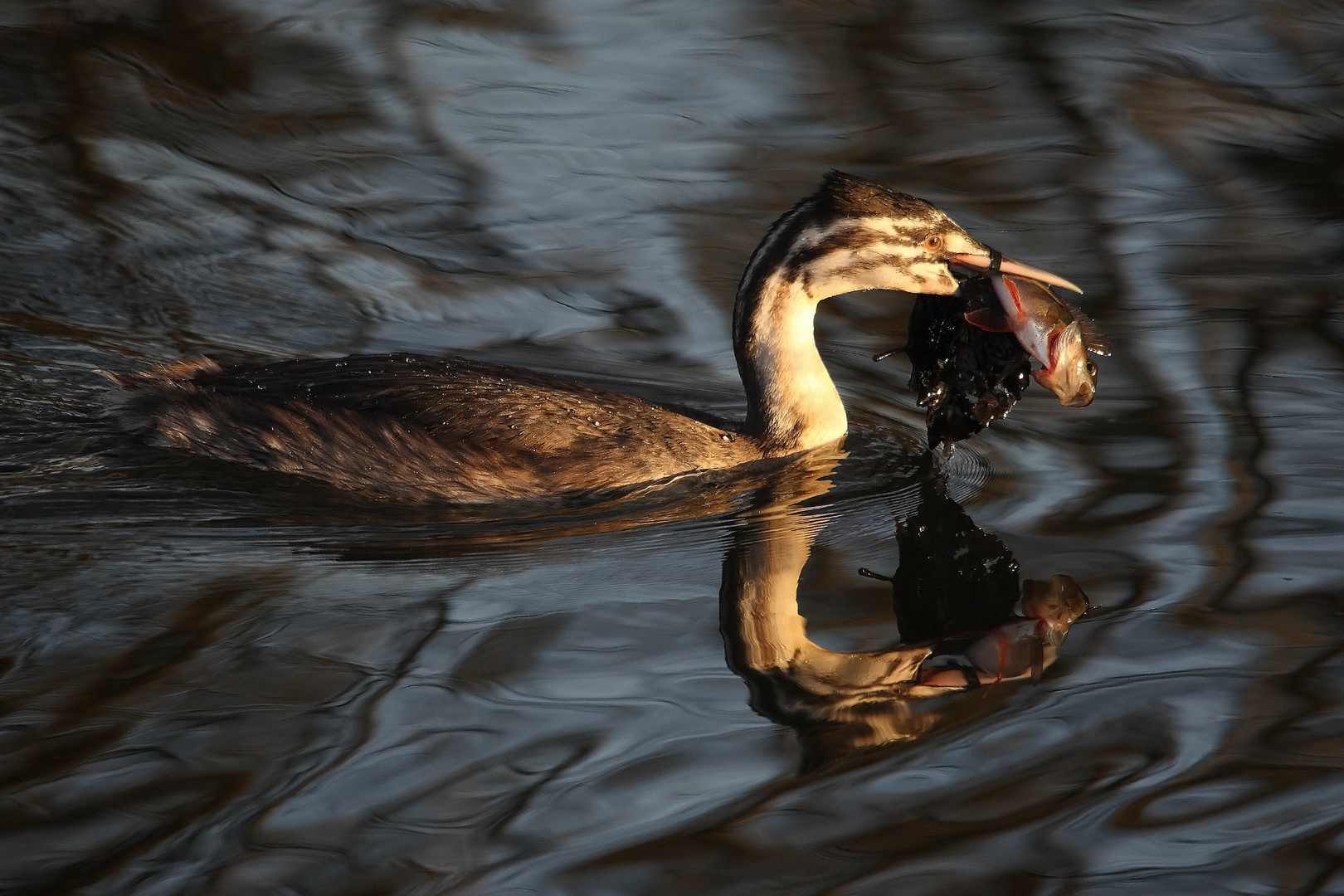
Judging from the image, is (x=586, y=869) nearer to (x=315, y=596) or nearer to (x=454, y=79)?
(x=315, y=596)

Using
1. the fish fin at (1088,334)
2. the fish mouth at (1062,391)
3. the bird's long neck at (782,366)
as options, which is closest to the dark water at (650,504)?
the bird's long neck at (782,366)

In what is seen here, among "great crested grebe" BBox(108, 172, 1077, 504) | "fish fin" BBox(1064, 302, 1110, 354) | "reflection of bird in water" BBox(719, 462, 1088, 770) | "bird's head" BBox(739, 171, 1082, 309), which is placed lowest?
"reflection of bird in water" BBox(719, 462, 1088, 770)

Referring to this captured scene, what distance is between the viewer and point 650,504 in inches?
269

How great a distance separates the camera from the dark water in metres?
4.34

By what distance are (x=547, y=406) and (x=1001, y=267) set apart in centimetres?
202

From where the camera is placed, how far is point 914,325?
704 centimetres

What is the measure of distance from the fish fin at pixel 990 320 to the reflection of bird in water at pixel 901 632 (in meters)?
0.83

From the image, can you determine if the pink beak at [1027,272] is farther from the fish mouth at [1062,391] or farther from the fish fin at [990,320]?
the fish mouth at [1062,391]

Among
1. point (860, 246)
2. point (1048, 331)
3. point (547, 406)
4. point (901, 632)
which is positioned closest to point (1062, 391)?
point (1048, 331)

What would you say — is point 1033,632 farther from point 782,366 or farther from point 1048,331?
point 782,366

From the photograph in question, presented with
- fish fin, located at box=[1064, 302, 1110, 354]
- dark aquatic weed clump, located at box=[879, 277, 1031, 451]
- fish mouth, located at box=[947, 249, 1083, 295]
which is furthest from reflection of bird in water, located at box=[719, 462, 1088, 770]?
fish mouth, located at box=[947, 249, 1083, 295]

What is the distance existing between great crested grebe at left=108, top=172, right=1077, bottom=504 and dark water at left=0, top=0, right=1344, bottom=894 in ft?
0.70

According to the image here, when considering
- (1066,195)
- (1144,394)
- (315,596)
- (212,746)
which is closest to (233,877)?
(212,746)

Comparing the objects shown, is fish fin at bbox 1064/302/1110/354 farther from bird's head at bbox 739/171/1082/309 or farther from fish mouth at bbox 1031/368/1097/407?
bird's head at bbox 739/171/1082/309
